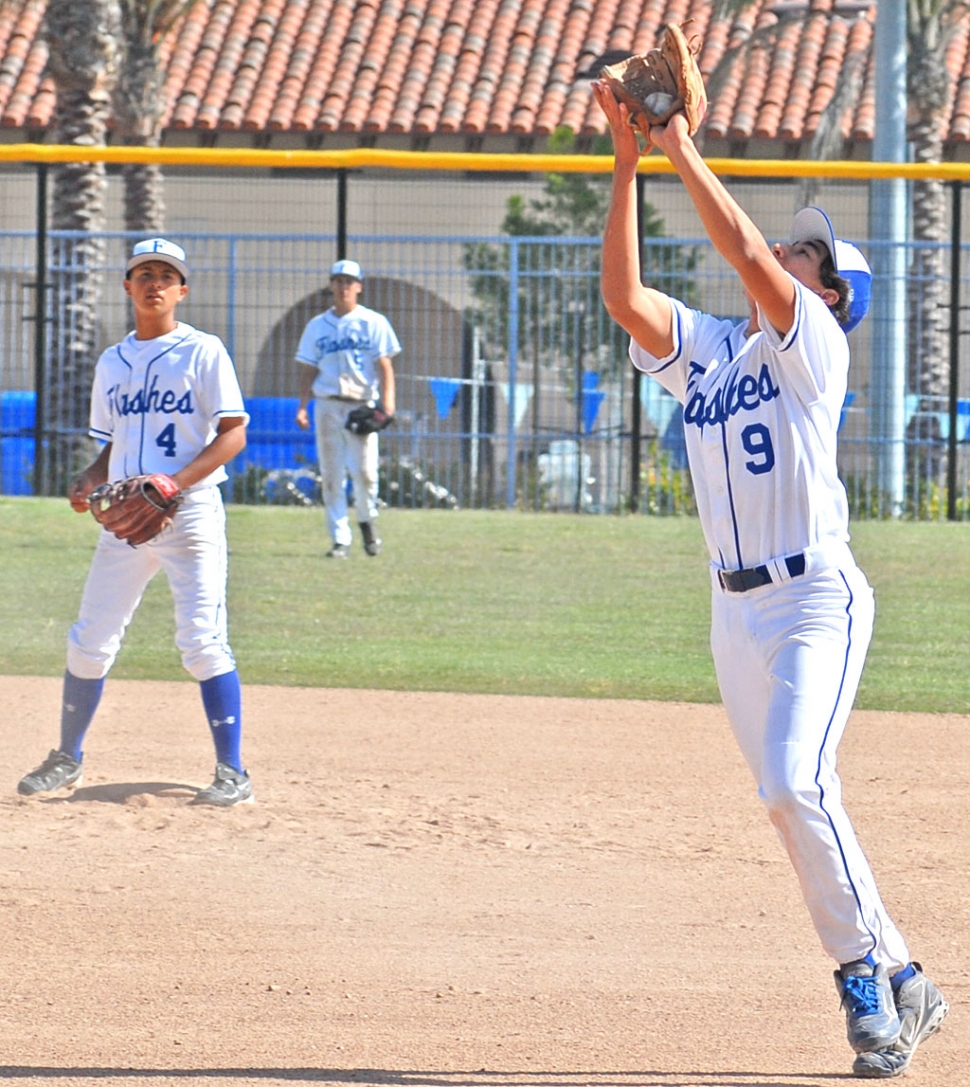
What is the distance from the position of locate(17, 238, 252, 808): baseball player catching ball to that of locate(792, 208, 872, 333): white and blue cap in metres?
2.72

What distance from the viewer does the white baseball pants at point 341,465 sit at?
1321cm

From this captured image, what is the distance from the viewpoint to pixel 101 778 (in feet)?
22.3

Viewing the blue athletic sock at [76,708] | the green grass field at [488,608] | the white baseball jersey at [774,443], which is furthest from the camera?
the green grass field at [488,608]

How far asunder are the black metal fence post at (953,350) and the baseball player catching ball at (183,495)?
438 inches

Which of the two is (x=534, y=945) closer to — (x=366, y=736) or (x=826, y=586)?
(x=826, y=586)

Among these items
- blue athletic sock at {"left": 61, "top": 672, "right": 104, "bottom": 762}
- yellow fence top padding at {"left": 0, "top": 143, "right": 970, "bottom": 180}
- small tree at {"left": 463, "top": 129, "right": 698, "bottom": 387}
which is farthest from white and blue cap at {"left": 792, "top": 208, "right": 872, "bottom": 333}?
small tree at {"left": 463, "top": 129, "right": 698, "bottom": 387}

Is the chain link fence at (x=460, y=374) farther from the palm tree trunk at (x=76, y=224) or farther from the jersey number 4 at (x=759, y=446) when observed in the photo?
the jersey number 4 at (x=759, y=446)

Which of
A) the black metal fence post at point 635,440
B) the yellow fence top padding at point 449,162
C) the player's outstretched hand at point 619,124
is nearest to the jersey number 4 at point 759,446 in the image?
the player's outstretched hand at point 619,124

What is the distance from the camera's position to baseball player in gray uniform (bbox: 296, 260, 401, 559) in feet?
43.5

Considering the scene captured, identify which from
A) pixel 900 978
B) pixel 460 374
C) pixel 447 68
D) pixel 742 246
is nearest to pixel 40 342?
pixel 460 374

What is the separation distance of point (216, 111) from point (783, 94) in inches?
331

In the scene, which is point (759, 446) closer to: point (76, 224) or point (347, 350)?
point (347, 350)

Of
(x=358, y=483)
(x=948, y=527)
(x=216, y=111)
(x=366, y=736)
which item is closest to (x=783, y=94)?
(x=216, y=111)

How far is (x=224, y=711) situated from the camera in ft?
21.2
